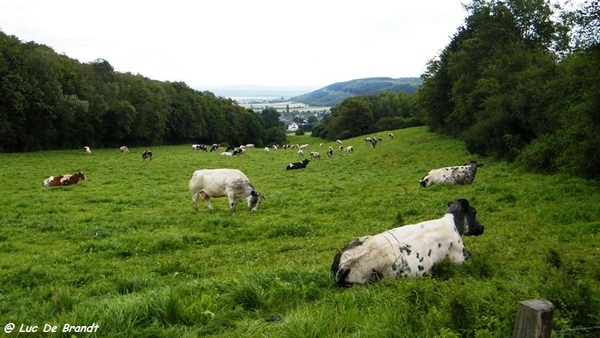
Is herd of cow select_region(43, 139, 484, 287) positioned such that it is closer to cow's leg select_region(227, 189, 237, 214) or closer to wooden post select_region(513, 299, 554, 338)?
wooden post select_region(513, 299, 554, 338)

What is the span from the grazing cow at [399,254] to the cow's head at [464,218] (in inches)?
27.0

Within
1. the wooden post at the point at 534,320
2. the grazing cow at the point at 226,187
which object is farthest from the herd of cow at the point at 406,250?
the grazing cow at the point at 226,187

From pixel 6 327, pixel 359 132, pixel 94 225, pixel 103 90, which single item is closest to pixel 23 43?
pixel 103 90

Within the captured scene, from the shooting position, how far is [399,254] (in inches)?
290

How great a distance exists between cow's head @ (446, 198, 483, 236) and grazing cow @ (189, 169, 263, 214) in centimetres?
870

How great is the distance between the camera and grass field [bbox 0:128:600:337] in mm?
5137

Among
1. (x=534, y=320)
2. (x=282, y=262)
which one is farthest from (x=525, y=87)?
(x=534, y=320)

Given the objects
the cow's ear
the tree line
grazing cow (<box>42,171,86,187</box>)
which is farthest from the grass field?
the tree line

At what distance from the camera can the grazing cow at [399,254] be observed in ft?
23.4

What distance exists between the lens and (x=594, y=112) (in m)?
16.1

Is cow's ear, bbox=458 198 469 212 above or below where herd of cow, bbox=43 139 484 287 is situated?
above

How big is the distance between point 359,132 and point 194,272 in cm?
9317

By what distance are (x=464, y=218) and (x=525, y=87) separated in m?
20.9

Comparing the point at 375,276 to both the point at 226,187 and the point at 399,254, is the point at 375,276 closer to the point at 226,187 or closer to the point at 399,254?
the point at 399,254
